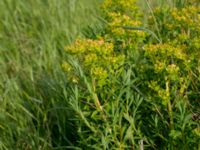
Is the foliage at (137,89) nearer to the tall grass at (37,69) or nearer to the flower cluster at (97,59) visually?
the flower cluster at (97,59)

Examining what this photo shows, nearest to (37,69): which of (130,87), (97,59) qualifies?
(130,87)

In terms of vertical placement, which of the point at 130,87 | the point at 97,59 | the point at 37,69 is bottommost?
the point at 37,69

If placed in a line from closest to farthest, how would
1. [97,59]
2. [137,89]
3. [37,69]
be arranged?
[97,59]
[137,89]
[37,69]

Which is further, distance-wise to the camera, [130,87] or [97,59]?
[130,87]

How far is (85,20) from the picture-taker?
396cm

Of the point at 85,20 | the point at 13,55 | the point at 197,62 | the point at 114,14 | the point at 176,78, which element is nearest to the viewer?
the point at 176,78

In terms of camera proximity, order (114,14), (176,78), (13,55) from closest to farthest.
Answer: (176,78)
(114,14)
(13,55)

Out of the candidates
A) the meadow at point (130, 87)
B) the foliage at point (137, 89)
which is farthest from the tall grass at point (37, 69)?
the foliage at point (137, 89)

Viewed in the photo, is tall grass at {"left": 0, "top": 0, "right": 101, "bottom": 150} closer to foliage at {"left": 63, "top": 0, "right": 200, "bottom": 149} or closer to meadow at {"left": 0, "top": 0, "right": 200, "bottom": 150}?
meadow at {"left": 0, "top": 0, "right": 200, "bottom": 150}

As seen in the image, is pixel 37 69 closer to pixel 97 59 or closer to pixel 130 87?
pixel 130 87

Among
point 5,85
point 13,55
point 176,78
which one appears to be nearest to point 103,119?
point 176,78

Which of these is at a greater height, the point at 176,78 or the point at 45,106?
the point at 176,78

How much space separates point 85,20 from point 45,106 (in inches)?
49.2

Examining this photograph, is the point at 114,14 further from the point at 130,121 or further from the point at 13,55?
the point at 13,55
